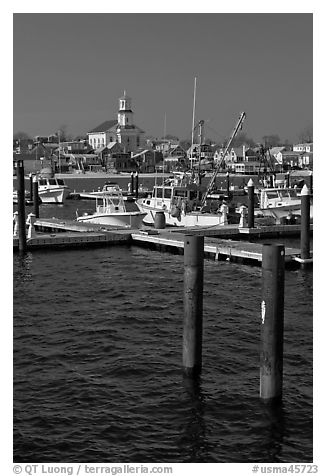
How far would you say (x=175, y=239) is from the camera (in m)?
39.7

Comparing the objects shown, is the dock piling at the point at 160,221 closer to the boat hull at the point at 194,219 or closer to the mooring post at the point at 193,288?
the boat hull at the point at 194,219

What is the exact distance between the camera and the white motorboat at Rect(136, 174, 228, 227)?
1880 inches

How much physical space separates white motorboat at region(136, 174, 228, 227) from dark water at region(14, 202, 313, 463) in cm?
1625

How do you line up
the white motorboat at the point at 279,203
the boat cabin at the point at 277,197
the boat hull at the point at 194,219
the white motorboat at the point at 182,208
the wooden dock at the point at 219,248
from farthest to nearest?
the boat cabin at the point at 277,197, the white motorboat at the point at 279,203, the white motorboat at the point at 182,208, the boat hull at the point at 194,219, the wooden dock at the point at 219,248

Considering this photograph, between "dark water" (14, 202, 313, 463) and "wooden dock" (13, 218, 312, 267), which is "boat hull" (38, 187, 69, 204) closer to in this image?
"wooden dock" (13, 218, 312, 267)

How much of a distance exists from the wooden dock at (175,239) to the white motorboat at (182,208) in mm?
2205

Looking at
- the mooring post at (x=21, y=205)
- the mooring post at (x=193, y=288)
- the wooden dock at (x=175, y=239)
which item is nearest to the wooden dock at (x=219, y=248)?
the wooden dock at (x=175, y=239)

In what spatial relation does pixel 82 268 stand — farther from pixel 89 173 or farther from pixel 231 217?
pixel 89 173

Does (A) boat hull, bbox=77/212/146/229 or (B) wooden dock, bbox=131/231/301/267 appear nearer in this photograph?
(B) wooden dock, bbox=131/231/301/267

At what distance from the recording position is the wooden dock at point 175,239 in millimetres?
35531

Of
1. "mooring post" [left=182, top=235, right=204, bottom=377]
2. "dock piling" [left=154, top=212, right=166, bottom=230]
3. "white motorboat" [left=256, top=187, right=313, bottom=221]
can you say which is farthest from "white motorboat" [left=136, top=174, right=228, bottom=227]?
"mooring post" [left=182, top=235, right=204, bottom=377]

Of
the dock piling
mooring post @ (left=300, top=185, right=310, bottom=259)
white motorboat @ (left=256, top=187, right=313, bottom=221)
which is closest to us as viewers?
mooring post @ (left=300, top=185, right=310, bottom=259)

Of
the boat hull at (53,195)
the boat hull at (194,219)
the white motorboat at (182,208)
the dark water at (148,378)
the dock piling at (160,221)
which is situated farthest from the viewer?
the boat hull at (53,195)
